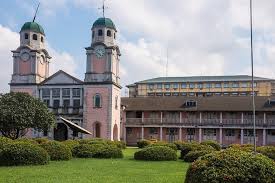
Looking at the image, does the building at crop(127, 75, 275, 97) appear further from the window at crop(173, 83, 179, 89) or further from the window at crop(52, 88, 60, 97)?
the window at crop(52, 88, 60, 97)

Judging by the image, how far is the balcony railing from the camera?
2149 inches

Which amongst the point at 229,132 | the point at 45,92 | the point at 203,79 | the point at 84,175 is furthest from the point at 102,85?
the point at 203,79

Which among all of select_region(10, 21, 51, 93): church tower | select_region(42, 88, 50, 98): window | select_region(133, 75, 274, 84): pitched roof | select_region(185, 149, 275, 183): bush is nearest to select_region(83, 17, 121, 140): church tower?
select_region(42, 88, 50, 98): window

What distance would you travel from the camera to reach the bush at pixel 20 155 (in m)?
20.3

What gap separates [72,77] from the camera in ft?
188

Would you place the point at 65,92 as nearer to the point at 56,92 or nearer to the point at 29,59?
the point at 56,92

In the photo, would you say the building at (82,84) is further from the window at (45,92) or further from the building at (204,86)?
the building at (204,86)

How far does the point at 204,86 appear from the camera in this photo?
103938mm

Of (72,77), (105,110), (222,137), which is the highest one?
(72,77)

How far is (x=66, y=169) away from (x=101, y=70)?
37898 mm

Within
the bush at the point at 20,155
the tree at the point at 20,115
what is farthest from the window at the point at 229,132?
the bush at the point at 20,155

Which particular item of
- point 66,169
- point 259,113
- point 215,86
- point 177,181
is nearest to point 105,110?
point 259,113

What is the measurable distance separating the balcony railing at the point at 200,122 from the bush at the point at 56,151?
113ft

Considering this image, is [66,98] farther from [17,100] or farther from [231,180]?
[231,180]
